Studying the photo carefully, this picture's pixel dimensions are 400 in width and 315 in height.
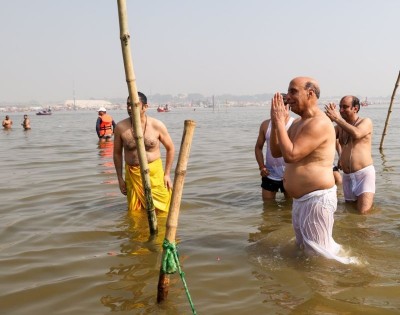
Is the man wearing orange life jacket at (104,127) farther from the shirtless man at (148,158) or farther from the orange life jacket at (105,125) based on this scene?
the shirtless man at (148,158)

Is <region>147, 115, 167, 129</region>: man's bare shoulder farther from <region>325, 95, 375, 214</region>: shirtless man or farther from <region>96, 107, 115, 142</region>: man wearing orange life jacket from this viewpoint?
<region>96, 107, 115, 142</region>: man wearing orange life jacket

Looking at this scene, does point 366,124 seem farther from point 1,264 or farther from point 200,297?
point 1,264

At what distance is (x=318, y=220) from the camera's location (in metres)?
4.25

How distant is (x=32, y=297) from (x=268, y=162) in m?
4.03

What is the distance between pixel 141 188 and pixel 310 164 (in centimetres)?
259

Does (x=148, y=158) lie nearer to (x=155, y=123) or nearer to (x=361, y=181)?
(x=155, y=123)

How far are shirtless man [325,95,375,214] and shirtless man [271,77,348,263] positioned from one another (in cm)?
221

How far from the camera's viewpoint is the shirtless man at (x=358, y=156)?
636 cm

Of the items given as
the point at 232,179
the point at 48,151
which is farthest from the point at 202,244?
the point at 48,151

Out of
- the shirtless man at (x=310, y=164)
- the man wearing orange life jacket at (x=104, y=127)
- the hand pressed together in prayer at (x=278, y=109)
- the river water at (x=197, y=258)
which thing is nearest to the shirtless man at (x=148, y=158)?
the river water at (x=197, y=258)

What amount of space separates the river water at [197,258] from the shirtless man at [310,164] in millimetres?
312

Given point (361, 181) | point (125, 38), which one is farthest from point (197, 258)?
point (361, 181)

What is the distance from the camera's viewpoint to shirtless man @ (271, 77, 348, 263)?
13.3 ft

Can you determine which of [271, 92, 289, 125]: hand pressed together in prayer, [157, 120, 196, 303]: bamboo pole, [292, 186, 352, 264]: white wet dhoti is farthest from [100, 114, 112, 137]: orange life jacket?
[157, 120, 196, 303]: bamboo pole
